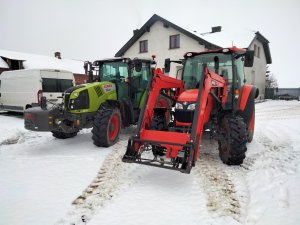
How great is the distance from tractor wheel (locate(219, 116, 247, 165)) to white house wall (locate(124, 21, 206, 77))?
14459mm

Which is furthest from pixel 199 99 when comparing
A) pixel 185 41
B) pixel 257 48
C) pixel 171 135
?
pixel 257 48

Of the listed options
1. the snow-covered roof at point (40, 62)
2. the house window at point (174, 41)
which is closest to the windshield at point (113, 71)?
the house window at point (174, 41)

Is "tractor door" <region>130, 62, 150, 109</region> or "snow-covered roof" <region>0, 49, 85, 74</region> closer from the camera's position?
"tractor door" <region>130, 62, 150, 109</region>

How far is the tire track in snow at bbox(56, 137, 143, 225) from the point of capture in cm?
296

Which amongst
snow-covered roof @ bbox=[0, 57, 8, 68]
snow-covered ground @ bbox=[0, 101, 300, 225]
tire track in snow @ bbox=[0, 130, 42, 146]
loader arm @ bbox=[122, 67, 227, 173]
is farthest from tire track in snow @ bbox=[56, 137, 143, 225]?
snow-covered roof @ bbox=[0, 57, 8, 68]

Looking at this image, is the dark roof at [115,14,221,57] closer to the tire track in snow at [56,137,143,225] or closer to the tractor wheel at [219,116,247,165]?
the tractor wheel at [219,116,247,165]

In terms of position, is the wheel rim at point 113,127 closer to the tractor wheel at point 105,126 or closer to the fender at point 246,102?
the tractor wheel at point 105,126

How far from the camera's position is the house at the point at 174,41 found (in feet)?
59.7

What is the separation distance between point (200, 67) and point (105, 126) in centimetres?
260

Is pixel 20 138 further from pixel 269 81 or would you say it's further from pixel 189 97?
pixel 269 81

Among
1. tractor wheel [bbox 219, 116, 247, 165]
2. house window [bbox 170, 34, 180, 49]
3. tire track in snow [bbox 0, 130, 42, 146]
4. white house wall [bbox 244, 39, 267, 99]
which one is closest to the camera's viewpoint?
tractor wheel [bbox 219, 116, 247, 165]

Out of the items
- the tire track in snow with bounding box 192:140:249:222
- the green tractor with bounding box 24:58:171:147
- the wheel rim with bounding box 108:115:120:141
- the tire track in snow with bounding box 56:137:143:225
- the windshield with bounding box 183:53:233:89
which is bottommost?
the tire track in snow with bounding box 192:140:249:222

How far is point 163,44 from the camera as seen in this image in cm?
1998

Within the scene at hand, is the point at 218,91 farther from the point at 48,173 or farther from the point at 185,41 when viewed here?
the point at 185,41
